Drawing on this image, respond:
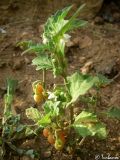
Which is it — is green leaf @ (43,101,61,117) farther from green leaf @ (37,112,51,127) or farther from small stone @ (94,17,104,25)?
small stone @ (94,17,104,25)

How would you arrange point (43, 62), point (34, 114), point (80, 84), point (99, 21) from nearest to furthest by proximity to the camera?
point (80, 84)
point (43, 62)
point (34, 114)
point (99, 21)

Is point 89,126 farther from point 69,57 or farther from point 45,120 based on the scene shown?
point 69,57

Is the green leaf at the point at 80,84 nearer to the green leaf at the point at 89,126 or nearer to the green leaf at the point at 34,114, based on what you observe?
the green leaf at the point at 89,126

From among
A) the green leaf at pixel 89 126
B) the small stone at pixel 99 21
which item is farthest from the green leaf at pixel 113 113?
the small stone at pixel 99 21

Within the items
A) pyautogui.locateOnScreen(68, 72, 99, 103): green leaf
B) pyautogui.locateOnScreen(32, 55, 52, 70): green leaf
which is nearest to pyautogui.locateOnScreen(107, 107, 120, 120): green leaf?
pyautogui.locateOnScreen(68, 72, 99, 103): green leaf

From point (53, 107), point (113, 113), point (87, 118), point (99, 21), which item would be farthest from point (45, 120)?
point (99, 21)
